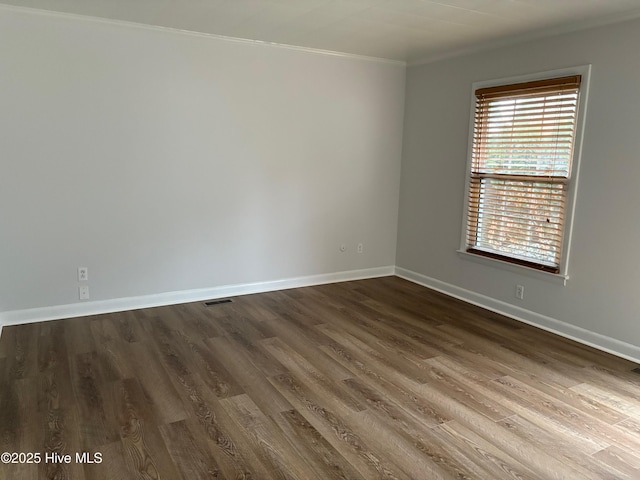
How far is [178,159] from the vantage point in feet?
13.9

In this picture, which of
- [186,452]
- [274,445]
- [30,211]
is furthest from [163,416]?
[30,211]

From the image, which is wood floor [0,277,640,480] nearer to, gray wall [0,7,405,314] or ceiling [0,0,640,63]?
gray wall [0,7,405,314]

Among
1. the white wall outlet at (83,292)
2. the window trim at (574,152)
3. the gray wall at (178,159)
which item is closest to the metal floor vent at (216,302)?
the gray wall at (178,159)

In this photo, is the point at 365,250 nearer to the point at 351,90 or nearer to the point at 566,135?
the point at 351,90

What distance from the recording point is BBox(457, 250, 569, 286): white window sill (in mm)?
3819

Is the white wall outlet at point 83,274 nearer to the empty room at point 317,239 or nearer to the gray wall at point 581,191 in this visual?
the empty room at point 317,239

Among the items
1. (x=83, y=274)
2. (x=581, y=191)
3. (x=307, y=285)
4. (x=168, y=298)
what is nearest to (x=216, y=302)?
(x=168, y=298)

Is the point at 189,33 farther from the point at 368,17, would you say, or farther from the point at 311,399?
the point at 311,399

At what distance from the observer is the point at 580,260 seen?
3.68 m

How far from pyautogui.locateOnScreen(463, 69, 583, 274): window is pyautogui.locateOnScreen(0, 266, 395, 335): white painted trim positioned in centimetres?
147

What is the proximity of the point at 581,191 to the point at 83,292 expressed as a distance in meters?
4.14

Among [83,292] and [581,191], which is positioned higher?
[581,191]

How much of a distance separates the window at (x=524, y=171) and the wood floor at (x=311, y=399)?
76 centimetres

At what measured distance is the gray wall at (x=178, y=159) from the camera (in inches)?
145
